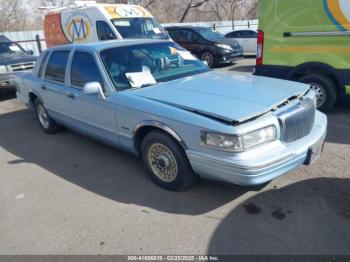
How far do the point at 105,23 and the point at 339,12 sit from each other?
260 inches

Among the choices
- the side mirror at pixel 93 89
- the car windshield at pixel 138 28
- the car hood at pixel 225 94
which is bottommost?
the car hood at pixel 225 94

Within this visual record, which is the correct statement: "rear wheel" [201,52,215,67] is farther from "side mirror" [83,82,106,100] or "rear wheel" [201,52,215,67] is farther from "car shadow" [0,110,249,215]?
"side mirror" [83,82,106,100]

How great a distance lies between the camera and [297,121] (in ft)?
10.2

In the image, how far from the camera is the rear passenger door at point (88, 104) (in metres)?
3.99

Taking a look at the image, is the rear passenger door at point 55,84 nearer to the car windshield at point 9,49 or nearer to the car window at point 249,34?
the car windshield at point 9,49

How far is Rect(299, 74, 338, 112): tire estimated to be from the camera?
18.5 ft

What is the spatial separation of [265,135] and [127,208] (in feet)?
5.48

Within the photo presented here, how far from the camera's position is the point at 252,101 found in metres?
3.12

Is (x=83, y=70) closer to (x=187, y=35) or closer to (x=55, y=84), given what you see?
(x=55, y=84)

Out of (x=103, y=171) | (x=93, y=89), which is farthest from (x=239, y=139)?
(x=103, y=171)

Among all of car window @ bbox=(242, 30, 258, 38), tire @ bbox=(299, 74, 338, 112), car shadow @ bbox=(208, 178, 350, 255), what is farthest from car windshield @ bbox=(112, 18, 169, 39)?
car shadow @ bbox=(208, 178, 350, 255)

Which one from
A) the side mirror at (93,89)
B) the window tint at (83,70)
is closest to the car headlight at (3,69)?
the window tint at (83,70)

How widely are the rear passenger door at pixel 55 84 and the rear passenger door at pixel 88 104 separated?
260mm

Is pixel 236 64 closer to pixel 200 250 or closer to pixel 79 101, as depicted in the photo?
pixel 79 101
